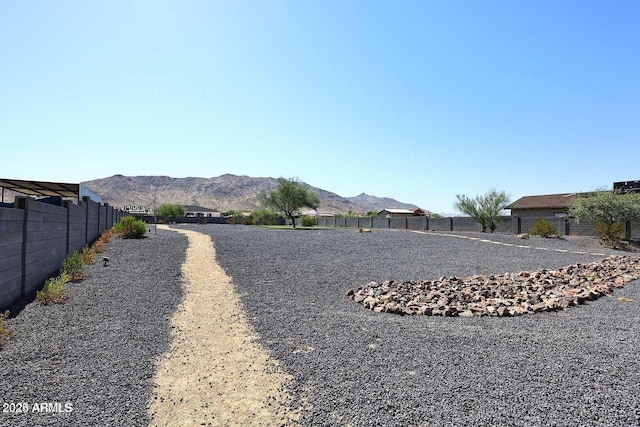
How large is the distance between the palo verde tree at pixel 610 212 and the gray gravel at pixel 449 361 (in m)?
13.5

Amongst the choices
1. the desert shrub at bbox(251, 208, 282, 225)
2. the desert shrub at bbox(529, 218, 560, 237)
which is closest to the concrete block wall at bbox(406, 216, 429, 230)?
the desert shrub at bbox(529, 218, 560, 237)

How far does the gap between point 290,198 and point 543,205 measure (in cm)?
2801

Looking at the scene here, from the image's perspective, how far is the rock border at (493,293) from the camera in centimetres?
774

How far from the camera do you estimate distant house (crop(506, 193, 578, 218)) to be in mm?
37562

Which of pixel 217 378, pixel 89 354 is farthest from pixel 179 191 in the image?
pixel 217 378

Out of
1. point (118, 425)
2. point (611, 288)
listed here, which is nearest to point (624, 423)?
point (118, 425)

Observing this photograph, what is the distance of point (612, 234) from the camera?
2081 centimetres

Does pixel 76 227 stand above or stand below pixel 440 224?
below

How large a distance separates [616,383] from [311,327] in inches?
163

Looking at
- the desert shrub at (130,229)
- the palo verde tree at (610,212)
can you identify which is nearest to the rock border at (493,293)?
the palo verde tree at (610,212)

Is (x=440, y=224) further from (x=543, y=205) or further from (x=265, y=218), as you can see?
(x=265, y=218)

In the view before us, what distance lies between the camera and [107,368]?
175 inches

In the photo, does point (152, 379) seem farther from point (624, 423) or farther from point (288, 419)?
point (624, 423)

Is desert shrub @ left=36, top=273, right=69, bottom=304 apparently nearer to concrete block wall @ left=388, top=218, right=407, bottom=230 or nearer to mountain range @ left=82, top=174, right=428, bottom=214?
concrete block wall @ left=388, top=218, right=407, bottom=230
